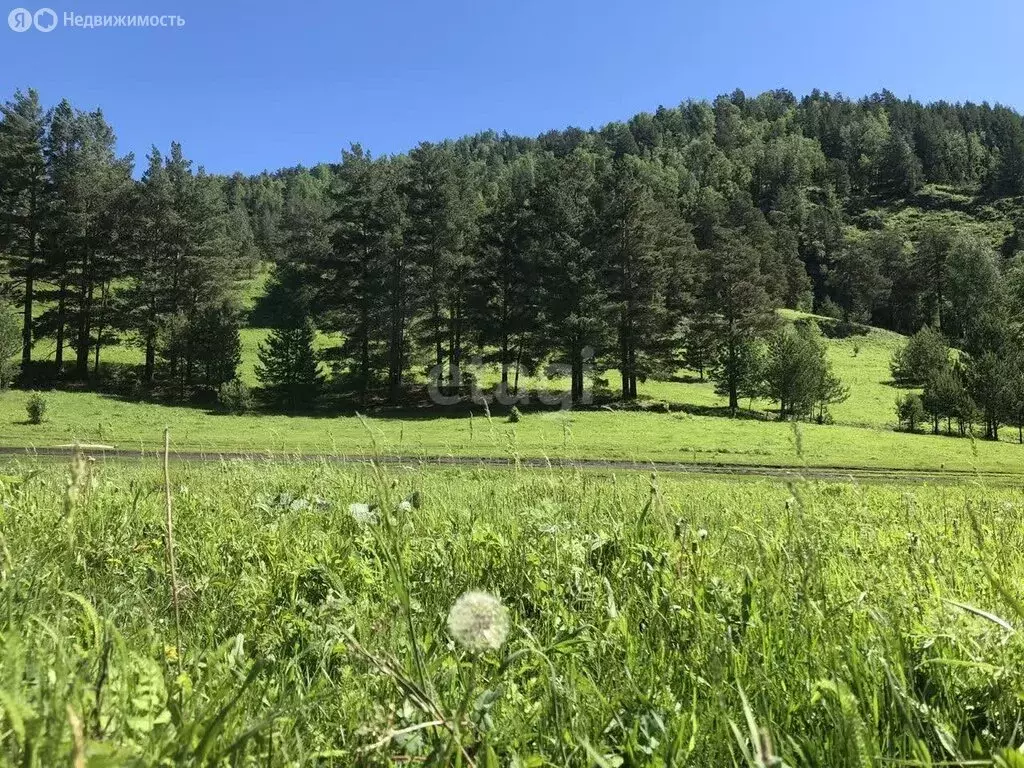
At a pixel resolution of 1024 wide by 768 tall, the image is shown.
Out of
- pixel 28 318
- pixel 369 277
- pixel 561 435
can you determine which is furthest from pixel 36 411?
pixel 561 435

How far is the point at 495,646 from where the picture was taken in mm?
1224

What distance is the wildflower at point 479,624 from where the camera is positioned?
1.24 meters

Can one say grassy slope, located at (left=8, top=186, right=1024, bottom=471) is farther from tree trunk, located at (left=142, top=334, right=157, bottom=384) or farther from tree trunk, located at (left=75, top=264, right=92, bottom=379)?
tree trunk, located at (left=142, top=334, right=157, bottom=384)

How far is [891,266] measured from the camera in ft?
355

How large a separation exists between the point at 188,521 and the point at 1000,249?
159 meters

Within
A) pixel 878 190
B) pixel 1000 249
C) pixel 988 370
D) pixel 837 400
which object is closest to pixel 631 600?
pixel 988 370

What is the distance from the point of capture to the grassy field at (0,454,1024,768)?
114 cm

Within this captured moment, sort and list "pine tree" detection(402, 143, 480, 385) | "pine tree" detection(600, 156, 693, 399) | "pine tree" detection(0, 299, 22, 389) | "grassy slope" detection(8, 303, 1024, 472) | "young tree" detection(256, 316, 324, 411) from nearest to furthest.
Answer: "grassy slope" detection(8, 303, 1024, 472) < "pine tree" detection(0, 299, 22, 389) < "young tree" detection(256, 316, 324, 411) < "pine tree" detection(402, 143, 480, 385) < "pine tree" detection(600, 156, 693, 399)

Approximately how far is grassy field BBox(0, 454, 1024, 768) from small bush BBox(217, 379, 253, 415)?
122 feet

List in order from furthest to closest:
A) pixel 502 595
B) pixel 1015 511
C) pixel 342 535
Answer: pixel 1015 511 → pixel 342 535 → pixel 502 595

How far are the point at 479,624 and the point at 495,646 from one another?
102 mm

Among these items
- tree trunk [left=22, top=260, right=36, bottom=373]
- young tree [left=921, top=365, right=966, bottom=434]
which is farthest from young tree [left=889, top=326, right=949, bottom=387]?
tree trunk [left=22, top=260, right=36, bottom=373]

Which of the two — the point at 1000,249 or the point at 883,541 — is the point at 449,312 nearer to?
the point at 883,541

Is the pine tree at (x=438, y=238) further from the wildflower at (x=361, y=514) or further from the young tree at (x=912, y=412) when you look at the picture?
the wildflower at (x=361, y=514)
